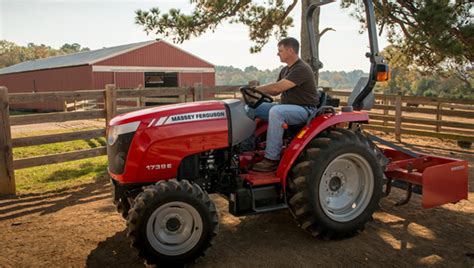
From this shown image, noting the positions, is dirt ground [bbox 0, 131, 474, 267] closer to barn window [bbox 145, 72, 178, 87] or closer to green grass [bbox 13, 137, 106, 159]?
green grass [bbox 13, 137, 106, 159]

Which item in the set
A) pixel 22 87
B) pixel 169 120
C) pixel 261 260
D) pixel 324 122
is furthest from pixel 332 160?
pixel 22 87

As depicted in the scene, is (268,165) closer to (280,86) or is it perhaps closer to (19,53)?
(280,86)

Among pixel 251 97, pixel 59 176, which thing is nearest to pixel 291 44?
pixel 251 97

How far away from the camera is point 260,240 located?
4172 mm

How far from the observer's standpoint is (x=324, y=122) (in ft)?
13.4

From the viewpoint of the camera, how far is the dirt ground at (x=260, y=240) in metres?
3.71

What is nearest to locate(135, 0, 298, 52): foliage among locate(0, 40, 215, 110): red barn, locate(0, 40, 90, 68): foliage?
locate(0, 40, 215, 110): red barn

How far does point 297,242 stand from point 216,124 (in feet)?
4.62

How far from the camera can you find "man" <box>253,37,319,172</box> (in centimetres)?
405

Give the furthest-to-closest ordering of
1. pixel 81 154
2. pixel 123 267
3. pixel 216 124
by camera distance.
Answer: pixel 81 154 → pixel 216 124 → pixel 123 267

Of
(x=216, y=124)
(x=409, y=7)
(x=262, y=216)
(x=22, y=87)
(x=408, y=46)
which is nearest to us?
(x=216, y=124)

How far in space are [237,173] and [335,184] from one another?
105cm

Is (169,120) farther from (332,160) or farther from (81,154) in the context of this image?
(81,154)

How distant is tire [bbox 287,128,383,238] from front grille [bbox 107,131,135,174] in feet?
5.11
